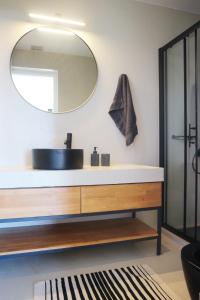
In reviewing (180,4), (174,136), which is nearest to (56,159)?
(174,136)

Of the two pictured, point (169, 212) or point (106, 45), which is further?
point (169, 212)

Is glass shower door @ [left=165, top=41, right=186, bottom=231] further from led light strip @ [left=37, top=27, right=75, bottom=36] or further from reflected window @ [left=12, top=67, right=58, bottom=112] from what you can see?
reflected window @ [left=12, top=67, right=58, bottom=112]

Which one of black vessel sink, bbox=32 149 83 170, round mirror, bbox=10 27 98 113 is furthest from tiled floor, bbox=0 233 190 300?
round mirror, bbox=10 27 98 113

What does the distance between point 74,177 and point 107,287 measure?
75 centimetres

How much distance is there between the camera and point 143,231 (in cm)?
209

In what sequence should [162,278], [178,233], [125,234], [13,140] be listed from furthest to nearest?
[178,233]
[13,140]
[125,234]
[162,278]

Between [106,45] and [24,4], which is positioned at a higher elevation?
[24,4]

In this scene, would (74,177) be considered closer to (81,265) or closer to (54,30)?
(81,265)

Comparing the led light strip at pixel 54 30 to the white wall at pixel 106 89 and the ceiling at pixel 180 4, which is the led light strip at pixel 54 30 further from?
the ceiling at pixel 180 4

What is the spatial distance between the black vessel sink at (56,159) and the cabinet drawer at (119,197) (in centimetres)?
22

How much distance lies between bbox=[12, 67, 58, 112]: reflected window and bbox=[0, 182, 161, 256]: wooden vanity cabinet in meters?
0.88

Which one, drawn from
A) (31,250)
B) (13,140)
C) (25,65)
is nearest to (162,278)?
(31,250)

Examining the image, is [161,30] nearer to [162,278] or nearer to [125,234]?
[125,234]

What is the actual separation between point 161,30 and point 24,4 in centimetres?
141
